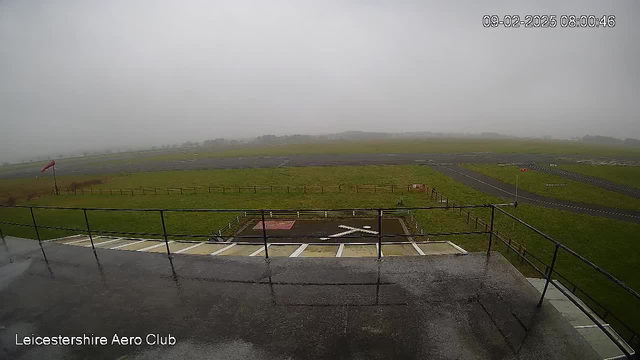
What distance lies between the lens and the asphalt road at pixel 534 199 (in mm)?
22047

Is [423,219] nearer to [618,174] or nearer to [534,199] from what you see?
[534,199]

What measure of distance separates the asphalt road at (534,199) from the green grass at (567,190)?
141 centimetres

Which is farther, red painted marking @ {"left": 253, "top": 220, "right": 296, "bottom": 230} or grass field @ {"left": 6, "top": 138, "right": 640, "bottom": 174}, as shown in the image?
grass field @ {"left": 6, "top": 138, "right": 640, "bottom": 174}

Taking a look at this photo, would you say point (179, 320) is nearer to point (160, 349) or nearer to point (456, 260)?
point (160, 349)

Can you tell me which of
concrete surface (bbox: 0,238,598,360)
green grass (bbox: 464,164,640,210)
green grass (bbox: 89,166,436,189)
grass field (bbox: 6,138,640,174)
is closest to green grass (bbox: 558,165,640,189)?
green grass (bbox: 464,164,640,210)

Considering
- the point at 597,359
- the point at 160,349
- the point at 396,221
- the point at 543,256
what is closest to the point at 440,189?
the point at 396,221

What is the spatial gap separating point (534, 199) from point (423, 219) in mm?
15551

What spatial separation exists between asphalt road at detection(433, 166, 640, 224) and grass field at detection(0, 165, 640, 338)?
1899 mm

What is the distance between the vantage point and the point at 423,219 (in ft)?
66.0

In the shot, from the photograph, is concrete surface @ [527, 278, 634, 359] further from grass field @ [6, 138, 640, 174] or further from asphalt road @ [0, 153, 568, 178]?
grass field @ [6, 138, 640, 174]

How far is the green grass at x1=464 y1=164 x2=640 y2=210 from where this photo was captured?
83.8ft

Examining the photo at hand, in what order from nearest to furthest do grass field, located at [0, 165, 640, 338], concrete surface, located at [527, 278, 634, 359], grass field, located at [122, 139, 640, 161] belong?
concrete surface, located at [527, 278, 634, 359]
grass field, located at [0, 165, 640, 338]
grass field, located at [122, 139, 640, 161]

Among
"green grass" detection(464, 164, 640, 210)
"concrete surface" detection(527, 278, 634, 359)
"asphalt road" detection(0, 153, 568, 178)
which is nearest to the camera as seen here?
"concrete surface" detection(527, 278, 634, 359)

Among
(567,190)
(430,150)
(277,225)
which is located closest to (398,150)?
(430,150)
